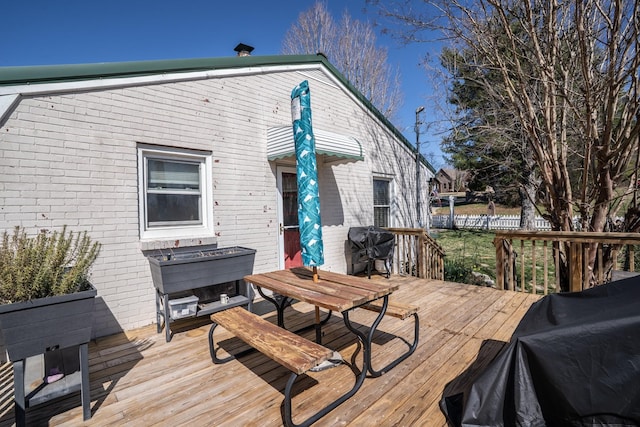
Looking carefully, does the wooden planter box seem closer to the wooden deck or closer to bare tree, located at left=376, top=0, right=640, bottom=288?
the wooden deck

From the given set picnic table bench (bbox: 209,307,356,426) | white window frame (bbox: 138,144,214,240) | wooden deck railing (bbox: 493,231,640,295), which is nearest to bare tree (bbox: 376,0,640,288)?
wooden deck railing (bbox: 493,231,640,295)

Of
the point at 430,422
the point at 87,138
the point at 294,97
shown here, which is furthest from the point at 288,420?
the point at 87,138

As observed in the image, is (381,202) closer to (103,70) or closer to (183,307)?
(183,307)

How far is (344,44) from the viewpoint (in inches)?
513

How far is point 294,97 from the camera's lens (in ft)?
8.82

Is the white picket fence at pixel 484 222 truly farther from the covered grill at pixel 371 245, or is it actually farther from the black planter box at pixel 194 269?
the black planter box at pixel 194 269

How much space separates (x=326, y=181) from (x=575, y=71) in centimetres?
456

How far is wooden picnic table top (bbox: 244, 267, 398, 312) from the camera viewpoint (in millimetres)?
2227

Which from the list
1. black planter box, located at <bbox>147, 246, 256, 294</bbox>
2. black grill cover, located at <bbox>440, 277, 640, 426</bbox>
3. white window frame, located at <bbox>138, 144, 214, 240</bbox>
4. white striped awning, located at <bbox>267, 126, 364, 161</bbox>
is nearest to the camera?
black grill cover, located at <bbox>440, 277, 640, 426</bbox>

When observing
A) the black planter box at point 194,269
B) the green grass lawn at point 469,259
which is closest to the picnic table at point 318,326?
the black planter box at point 194,269

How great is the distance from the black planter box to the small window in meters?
4.15

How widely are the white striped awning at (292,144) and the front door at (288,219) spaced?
1.62ft

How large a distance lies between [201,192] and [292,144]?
152 centimetres

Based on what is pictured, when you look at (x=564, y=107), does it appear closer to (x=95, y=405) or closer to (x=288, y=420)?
(x=288, y=420)
